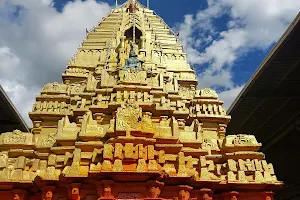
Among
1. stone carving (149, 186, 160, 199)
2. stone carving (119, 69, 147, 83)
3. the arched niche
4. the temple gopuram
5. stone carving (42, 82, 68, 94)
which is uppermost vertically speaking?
the arched niche

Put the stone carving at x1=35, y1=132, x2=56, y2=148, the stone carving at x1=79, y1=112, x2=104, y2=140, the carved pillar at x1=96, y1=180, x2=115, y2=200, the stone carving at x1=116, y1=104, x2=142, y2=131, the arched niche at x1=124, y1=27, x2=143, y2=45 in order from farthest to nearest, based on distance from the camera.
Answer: the arched niche at x1=124, y1=27, x2=143, y2=45 < the stone carving at x1=35, y1=132, x2=56, y2=148 < the stone carving at x1=79, y1=112, x2=104, y2=140 < the stone carving at x1=116, y1=104, x2=142, y2=131 < the carved pillar at x1=96, y1=180, x2=115, y2=200

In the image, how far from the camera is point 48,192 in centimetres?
1080

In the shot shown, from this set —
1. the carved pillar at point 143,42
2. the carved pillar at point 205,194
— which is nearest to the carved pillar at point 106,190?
the carved pillar at point 205,194

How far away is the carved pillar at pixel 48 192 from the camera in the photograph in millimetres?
10758

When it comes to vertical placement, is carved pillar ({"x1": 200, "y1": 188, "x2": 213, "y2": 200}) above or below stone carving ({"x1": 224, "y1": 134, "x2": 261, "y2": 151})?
below

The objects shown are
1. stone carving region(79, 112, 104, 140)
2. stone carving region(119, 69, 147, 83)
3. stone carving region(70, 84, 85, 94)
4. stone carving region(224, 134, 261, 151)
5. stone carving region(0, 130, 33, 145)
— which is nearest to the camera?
stone carving region(79, 112, 104, 140)

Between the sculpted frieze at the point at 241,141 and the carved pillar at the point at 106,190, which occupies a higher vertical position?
the sculpted frieze at the point at 241,141

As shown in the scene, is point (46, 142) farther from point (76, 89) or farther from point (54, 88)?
point (76, 89)

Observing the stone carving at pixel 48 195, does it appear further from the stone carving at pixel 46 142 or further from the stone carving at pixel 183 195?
the stone carving at pixel 183 195

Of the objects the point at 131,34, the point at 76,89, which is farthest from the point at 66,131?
the point at 131,34

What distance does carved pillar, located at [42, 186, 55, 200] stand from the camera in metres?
10.8

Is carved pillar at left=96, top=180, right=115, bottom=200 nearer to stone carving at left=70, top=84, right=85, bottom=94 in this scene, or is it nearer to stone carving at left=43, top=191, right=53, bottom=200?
stone carving at left=43, top=191, right=53, bottom=200

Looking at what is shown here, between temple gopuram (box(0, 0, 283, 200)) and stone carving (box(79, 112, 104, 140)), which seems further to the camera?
stone carving (box(79, 112, 104, 140))

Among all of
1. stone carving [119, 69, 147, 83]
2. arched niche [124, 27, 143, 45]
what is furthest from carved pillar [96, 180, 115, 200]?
arched niche [124, 27, 143, 45]
